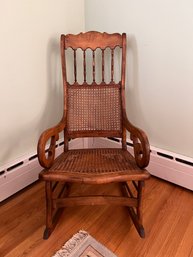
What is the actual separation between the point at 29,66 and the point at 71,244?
3.54ft

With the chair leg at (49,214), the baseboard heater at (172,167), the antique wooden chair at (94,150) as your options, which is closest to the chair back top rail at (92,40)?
the antique wooden chair at (94,150)

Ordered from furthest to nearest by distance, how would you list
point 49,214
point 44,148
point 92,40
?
point 92,40 < point 49,214 < point 44,148

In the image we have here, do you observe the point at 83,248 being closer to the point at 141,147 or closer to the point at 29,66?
the point at 141,147

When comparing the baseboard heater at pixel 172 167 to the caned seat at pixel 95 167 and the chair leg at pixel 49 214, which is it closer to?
the caned seat at pixel 95 167

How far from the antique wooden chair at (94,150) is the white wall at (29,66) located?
175 millimetres

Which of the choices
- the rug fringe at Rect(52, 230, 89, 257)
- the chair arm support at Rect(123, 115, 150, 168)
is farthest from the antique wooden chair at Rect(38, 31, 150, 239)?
the rug fringe at Rect(52, 230, 89, 257)

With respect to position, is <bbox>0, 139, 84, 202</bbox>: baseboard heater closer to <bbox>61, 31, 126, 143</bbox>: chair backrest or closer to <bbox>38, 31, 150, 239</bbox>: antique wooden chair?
<bbox>38, 31, 150, 239</bbox>: antique wooden chair

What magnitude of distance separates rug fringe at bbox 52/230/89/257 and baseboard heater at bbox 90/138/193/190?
71cm

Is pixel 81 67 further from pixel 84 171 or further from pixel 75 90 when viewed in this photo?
pixel 84 171

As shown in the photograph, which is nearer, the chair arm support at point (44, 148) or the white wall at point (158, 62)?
the chair arm support at point (44, 148)

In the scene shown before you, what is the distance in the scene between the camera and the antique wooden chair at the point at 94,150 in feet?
3.54

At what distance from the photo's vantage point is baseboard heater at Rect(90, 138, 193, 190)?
4.86ft

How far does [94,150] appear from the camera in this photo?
1.44 m

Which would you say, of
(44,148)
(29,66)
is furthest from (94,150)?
(29,66)
